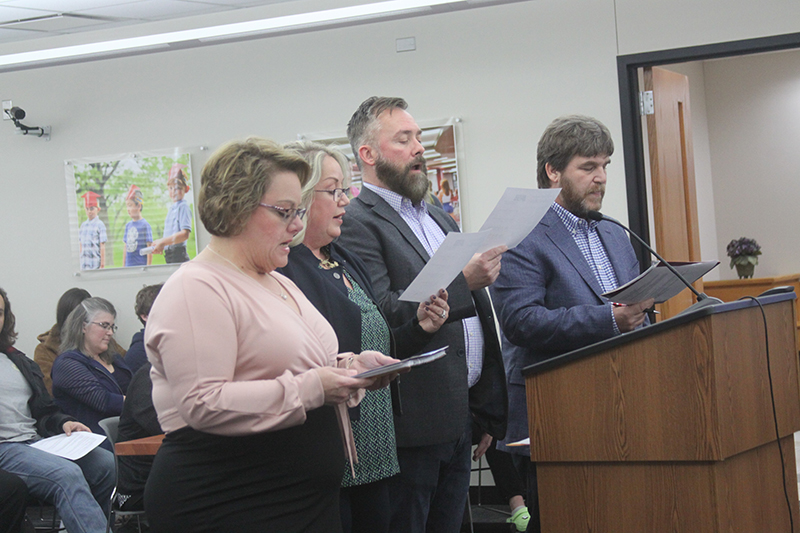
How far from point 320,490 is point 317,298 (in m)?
0.49

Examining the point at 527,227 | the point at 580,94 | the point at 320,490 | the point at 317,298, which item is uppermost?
the point at 580,94

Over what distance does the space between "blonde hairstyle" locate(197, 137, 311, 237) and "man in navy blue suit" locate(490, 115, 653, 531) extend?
1.04 m

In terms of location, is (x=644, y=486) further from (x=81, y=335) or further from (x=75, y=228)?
(x=75, y=228)

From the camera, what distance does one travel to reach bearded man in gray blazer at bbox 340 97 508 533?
7.12ft

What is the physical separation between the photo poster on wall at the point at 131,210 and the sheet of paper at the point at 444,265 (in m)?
3.66

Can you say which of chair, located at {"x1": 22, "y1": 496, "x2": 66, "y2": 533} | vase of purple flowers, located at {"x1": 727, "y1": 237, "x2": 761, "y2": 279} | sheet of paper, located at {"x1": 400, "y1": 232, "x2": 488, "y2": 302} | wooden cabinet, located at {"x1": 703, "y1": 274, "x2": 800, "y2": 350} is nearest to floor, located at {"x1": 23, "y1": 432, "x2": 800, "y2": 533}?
chair, located at {"x1": 22, "y1": 496, "x2": 66, "y2": 533}

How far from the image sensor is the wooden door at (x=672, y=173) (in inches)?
187

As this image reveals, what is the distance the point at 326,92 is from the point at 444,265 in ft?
11.4

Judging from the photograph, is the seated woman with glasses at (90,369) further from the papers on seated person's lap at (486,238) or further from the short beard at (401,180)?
the papers on seated person's lap at (486,238)

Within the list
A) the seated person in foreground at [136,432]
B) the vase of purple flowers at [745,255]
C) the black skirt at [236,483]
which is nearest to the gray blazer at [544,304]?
the black skirt at [236,483]

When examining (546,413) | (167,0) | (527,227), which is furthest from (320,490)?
(167,0)

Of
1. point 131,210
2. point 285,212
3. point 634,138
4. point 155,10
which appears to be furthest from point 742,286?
point 285,212

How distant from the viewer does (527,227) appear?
6.98 ft

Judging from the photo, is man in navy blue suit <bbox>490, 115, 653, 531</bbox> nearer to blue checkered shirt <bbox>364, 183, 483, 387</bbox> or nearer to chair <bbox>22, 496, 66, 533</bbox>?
blue checkered shirt <bbox>364, 183, 483, 387</bbox>
